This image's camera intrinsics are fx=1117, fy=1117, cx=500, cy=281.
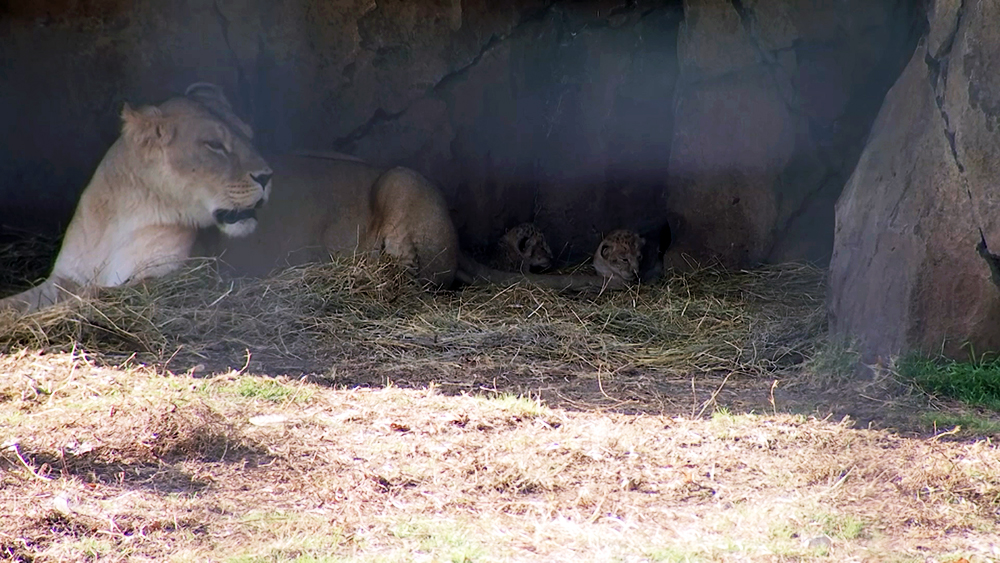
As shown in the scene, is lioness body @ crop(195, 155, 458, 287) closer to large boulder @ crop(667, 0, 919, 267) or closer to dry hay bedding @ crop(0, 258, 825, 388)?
dry hay bedding @ crop(0, 258, 825, 388)

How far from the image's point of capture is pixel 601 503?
3.97 m

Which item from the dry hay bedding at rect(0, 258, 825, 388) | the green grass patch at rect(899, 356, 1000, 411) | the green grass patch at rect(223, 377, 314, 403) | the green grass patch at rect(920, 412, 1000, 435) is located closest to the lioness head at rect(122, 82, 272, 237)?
the dry hay bedding at rect(0, 258, 825, 388)

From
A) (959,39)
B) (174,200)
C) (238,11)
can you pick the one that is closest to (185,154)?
(174,200)

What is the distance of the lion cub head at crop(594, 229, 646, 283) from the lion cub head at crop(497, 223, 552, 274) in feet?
1.45

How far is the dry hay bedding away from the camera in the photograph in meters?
5.86

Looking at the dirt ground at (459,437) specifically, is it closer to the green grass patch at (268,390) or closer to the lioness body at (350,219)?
the green grass patch at (268,390)

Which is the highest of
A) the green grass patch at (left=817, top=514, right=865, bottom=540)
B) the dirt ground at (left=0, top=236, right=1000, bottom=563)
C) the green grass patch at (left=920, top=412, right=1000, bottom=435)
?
the green grass patch at (left=920, top=412, right=1000, bottom=435)

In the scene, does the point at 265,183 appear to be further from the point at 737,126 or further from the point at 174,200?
the point at 737,126

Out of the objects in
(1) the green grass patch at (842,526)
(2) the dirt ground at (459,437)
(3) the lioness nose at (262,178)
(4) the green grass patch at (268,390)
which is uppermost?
(3) the lioness nose at (262,178)

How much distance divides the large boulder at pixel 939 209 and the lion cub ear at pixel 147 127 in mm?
4019

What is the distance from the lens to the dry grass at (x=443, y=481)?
11.7 feet

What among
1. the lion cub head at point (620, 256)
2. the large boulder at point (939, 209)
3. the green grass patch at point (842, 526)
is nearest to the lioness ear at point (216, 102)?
the lion cub head at point (620, 256)

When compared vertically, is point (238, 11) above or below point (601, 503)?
above

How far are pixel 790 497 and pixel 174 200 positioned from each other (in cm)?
431
